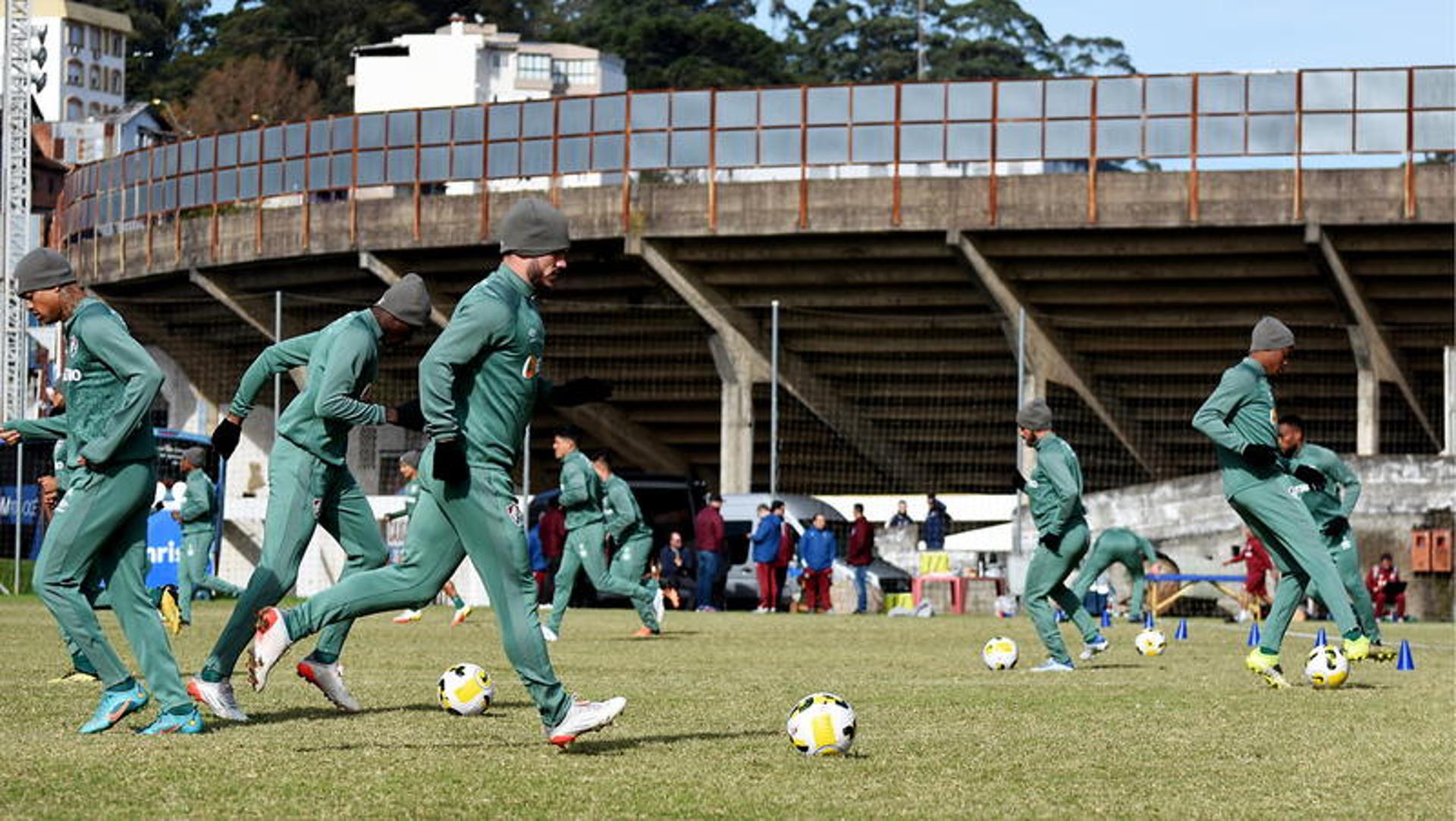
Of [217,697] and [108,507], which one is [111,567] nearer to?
[108,507]

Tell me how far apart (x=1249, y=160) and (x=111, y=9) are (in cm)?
10209

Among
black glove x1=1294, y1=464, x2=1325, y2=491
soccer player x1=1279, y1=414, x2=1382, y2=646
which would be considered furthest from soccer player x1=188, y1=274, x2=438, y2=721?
soccer player x1=1279, y1=414, x2=1382, y2=646

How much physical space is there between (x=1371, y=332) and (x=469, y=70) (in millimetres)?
61821

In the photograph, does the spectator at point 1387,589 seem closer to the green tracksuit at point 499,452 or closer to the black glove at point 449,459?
the green tracksuit at point 499,452

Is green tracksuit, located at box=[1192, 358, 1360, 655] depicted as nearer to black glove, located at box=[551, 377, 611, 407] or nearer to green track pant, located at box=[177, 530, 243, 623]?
black glove, located at box=[551, 377, 611, 407]

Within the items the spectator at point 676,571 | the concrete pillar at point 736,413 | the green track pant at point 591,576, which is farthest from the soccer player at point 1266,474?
the concrete pillar at point 736,413

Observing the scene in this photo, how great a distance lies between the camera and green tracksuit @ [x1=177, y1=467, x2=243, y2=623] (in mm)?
24750

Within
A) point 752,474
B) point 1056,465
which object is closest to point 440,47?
point 752,474

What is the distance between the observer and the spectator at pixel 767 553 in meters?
34.6

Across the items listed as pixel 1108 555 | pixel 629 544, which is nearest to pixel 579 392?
pixel 1108 555

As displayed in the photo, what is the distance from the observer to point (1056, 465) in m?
16.7

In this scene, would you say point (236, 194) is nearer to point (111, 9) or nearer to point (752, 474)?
point (752, 474)

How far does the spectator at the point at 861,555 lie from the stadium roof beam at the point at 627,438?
12.6 m

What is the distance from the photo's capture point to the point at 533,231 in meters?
9.66
